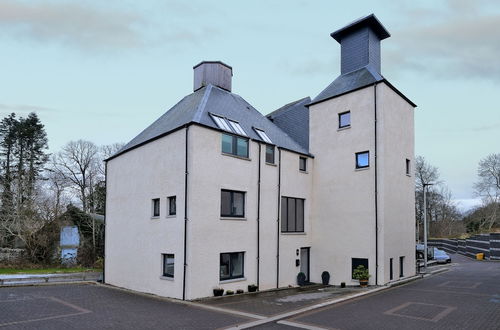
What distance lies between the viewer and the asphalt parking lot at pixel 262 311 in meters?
11.0

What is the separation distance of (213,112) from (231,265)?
7.33m

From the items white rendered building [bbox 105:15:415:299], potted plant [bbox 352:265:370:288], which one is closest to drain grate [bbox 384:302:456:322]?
potted plant [bbox 352:265:370:288]

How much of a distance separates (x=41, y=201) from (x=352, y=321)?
88.3ft

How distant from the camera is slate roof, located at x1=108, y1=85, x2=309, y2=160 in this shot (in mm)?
18070

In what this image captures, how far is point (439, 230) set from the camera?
6347cm

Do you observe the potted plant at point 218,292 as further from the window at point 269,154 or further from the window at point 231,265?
the window at point 269,154

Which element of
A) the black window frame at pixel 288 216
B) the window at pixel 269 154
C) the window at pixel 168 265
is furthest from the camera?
the black window frame at pixel 288 216

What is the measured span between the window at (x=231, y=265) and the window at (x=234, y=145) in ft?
15.2

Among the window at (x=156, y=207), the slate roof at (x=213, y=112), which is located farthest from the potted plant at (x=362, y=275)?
the window at (x=156, y=207)

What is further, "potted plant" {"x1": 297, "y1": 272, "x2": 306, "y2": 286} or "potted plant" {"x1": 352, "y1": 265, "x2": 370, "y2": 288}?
"potted plant" {"x1": 297, "y1": 272, "x2": 306, "y2": 286}

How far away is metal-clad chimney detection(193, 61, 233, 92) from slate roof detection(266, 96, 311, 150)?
4189 millimetres

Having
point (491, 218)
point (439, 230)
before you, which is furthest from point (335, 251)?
point (439, 230)

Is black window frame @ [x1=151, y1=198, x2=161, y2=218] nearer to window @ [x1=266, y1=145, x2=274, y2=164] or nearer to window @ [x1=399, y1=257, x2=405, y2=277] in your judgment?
window @ [x1=266, y1=145, x2=274, y2=164]

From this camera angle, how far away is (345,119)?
68.8 ft
